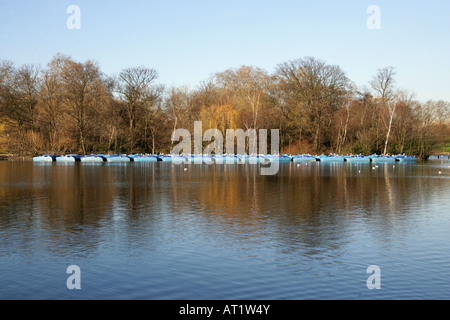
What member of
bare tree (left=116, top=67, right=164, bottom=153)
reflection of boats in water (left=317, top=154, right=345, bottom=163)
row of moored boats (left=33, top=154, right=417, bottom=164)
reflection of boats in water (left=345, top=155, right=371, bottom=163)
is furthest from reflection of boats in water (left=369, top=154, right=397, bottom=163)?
bare tree (left=116, top=67, right=164, bottom=153)

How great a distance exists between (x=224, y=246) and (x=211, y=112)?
212 feet

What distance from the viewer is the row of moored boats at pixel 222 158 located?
6950 cm

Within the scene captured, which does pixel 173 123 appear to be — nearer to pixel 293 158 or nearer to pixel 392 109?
pixel 293 158

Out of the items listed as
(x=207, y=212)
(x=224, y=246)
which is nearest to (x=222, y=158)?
(x=207, y=212)

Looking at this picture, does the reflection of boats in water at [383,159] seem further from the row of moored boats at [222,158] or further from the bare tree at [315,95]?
the bare tree at [315,95]

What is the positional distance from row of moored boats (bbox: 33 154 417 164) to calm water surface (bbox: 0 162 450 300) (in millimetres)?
44860

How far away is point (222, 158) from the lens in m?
70.0

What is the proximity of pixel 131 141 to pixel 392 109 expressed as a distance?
46021 mm

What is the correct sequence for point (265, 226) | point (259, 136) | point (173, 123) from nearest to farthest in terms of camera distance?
point (265, 226) < point (259, 136) < point (173, 123)

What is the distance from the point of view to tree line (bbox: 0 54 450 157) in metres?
74.1

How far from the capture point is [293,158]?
73.5 meters

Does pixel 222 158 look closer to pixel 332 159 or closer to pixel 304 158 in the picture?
pixel 304 158
